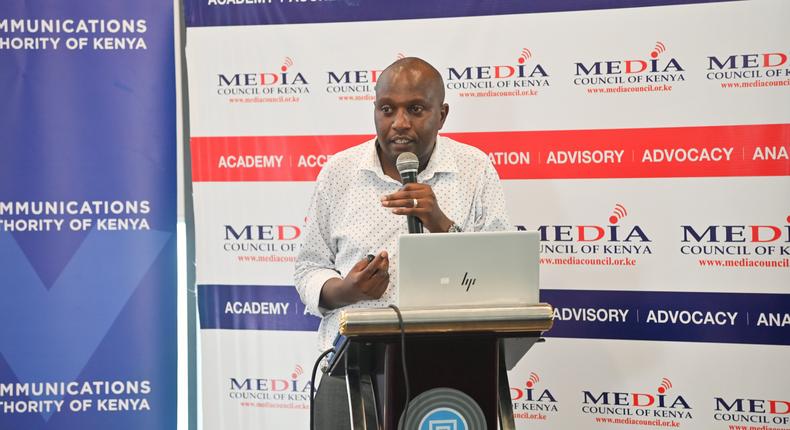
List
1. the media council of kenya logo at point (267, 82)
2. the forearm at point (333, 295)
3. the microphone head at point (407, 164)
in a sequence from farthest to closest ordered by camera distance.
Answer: the media council of kenya logo at point (267, 82) → the forearm at point (333, 295) → the microphone head at point (407, 164)

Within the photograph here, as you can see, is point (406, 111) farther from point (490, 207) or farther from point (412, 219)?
point (412, 219)

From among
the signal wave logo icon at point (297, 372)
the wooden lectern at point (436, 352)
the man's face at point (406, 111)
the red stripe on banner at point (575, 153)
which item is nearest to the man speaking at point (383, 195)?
the man's face at point (406, 111)

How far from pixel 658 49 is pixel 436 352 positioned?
2.15 metres

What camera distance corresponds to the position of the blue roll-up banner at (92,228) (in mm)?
3980

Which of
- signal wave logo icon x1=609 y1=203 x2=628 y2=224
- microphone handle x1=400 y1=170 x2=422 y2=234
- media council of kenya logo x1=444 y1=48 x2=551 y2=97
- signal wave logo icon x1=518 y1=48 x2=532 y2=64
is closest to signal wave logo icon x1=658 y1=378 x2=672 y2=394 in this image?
signal wave logo icon x1=609 y1=203 x2=628 y2=224

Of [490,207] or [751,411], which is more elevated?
[490,207]

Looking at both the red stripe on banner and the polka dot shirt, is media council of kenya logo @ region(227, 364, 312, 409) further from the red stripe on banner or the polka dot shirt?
the polka dot shirt

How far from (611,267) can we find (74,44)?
274cm

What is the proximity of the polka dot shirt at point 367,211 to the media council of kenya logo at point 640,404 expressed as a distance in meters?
1.34

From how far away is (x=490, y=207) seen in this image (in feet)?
8.90

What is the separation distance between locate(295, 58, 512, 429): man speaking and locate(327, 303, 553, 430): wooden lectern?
1.43 feet

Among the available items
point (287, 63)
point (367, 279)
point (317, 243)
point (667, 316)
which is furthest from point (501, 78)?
point (367, 279)

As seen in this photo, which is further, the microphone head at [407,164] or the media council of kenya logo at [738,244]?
the media council of kenya logo at [738,244]

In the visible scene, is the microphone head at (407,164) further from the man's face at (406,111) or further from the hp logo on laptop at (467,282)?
the hp logo on laptop at (467,282)
